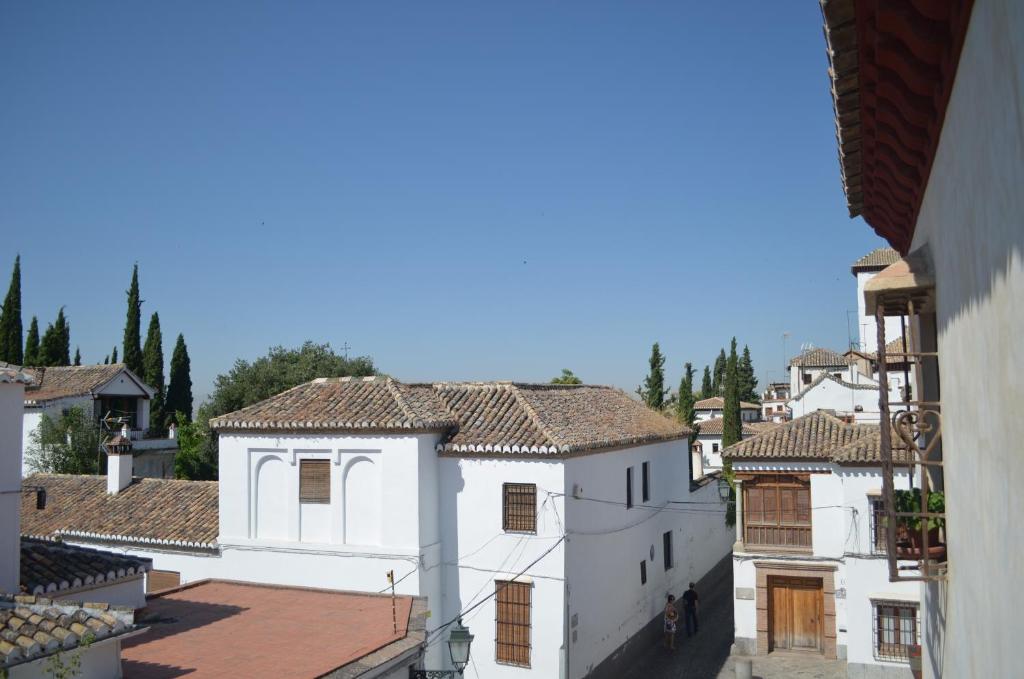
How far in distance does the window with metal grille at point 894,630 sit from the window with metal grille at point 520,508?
774cm

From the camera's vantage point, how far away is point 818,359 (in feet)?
172

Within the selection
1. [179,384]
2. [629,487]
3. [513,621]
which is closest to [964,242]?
[513,621]

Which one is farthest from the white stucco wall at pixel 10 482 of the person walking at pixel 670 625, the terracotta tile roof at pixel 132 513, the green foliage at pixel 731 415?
the green foliage at pixel 731 415

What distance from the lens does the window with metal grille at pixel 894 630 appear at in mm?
16375

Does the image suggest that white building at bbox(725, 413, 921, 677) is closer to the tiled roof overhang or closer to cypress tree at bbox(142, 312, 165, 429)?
the tiled roof overhang

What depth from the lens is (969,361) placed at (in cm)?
328

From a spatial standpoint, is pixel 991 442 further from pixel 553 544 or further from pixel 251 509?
pixel 251 509

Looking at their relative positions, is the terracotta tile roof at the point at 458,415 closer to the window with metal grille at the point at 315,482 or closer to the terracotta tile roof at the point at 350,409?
the terracotta tile roof at the point at 350,409

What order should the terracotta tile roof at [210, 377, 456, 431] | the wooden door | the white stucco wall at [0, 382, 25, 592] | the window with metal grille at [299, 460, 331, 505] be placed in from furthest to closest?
the wooden door < the window with metal grille at [299, 460, 331, 505] < the terracotta tile roof at [210, 377, 456, 431] < the white stucco wall at [0, 382, 25, 592]

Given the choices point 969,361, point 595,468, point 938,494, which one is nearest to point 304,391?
point 595,468

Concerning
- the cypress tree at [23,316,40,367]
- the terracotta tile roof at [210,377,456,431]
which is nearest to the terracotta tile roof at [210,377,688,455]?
the terracotta tile roof at [210,377,456,431]

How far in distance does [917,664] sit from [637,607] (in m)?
10.9

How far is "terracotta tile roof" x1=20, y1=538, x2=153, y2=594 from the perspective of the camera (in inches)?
368

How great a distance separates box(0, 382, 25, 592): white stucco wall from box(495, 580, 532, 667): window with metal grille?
9.07 m
